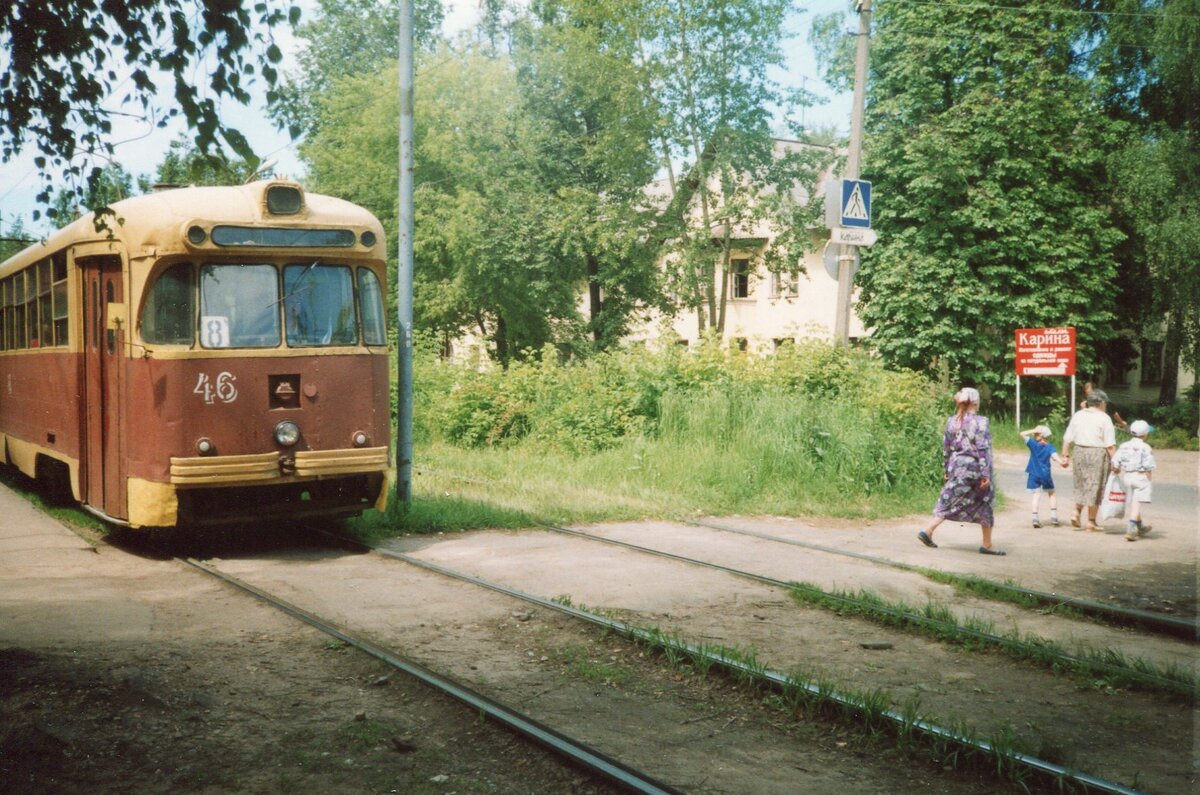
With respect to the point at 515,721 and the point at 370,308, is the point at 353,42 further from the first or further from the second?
the point at 515,721

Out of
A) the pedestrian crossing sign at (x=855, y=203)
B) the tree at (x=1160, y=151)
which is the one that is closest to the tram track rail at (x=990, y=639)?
the pedestrian crossing sign at (x=855, y=203)

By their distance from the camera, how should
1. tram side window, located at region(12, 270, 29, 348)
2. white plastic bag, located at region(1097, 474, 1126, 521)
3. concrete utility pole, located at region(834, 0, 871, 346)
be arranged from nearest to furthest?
white plastic bag, located at region(1097, 474, 1126, 521) < tram side window, located at region(12, 270, 29, 348) < concrete utility pole, located at region(834, 0, 871, 346)

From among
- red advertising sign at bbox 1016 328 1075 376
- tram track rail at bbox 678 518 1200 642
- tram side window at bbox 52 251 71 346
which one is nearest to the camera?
tram track rail at bbox 678 518 1200 642

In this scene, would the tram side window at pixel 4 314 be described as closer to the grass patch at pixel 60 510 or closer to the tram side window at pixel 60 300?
the grass patch at pixel 60 510

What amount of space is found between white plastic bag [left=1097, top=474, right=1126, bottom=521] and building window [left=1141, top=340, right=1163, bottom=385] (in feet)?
81.8

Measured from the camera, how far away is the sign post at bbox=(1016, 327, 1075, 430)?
22.5 meters

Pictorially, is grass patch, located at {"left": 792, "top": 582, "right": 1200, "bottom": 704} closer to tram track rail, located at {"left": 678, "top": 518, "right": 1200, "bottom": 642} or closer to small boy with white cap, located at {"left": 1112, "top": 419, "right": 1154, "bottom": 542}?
tram track rail, located at {"left": 678, "top": 518, "right": 1200, "bottom": 642}

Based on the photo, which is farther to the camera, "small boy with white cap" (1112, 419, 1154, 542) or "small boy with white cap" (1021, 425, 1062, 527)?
"small boy with white cap" (1021, 425, 1062, 527)

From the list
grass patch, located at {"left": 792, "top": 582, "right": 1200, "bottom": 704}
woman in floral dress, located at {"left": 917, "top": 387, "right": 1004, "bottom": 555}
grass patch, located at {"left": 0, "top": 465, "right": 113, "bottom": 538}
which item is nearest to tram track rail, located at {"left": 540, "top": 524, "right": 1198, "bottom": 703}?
grass patch, located at {"left": 792, "top": 582, "right": 1200, "bottom": 704}

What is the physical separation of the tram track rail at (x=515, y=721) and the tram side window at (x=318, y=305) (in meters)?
3.03

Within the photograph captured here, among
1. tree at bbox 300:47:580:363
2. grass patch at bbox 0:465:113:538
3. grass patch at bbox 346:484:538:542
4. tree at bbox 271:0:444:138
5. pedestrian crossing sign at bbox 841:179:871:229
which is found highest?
tree at bbox 271:0:444:138

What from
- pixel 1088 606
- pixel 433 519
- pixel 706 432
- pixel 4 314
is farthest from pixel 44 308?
pixel 1088 606

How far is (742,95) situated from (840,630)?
87.9 feet

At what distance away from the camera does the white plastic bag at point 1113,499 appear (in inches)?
471
